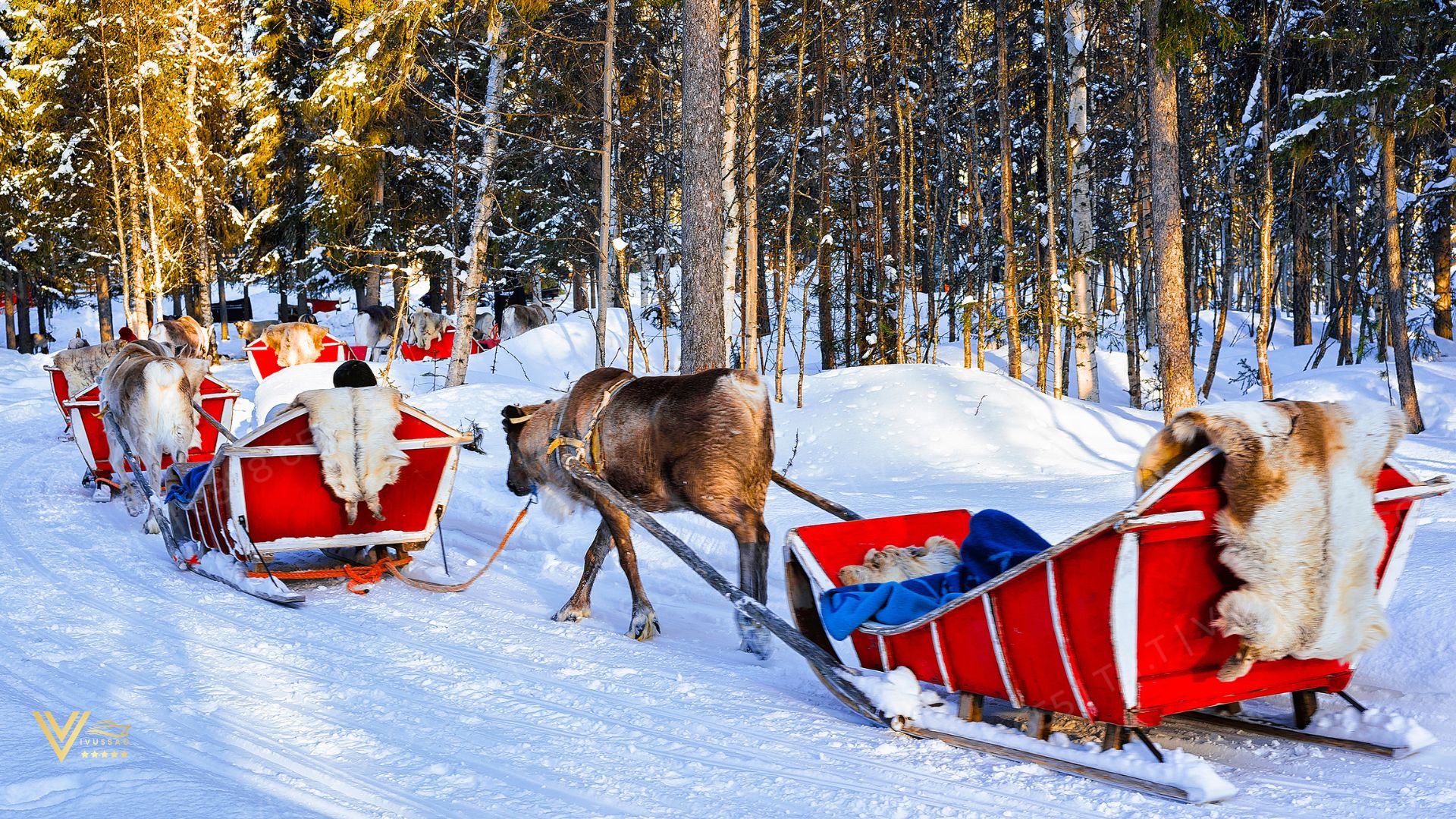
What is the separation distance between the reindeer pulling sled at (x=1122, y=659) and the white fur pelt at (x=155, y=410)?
7.07 meters

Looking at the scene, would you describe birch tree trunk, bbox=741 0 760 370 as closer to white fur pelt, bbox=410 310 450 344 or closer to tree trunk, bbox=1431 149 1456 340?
white fur pelt, bbox=410 310 450 344

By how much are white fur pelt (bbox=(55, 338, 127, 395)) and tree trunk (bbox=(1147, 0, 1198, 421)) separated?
12.9 metres

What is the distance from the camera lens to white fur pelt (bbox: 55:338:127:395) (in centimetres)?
1413

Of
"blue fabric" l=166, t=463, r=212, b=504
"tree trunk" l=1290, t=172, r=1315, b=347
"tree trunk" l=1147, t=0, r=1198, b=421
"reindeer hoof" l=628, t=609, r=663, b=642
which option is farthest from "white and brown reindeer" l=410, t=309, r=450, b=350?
"reindeer hoof" l=628, t=609, r=663, b=642

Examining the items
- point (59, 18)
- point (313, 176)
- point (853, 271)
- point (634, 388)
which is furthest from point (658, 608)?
point (59, 18)

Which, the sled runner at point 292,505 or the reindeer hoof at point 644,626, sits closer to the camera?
the reindeer hoof at point 644,626

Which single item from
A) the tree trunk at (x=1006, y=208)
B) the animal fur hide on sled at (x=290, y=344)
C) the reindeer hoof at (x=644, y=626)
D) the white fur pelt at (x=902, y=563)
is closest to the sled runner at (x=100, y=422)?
the reindeer hoof at (x=644, y=626)

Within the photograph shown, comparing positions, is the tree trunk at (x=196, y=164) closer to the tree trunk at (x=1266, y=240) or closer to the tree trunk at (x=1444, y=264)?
the tree trunk at (x=1266, y=240)

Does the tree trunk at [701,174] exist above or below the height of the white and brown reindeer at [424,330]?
above

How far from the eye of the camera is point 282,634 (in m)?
5.89

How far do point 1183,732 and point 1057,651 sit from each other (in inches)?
35.5

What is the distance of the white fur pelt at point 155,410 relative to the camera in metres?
9.16

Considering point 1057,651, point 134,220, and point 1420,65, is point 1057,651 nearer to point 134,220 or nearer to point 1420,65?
point 1420,65

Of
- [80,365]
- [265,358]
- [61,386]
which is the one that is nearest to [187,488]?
[80,365]
